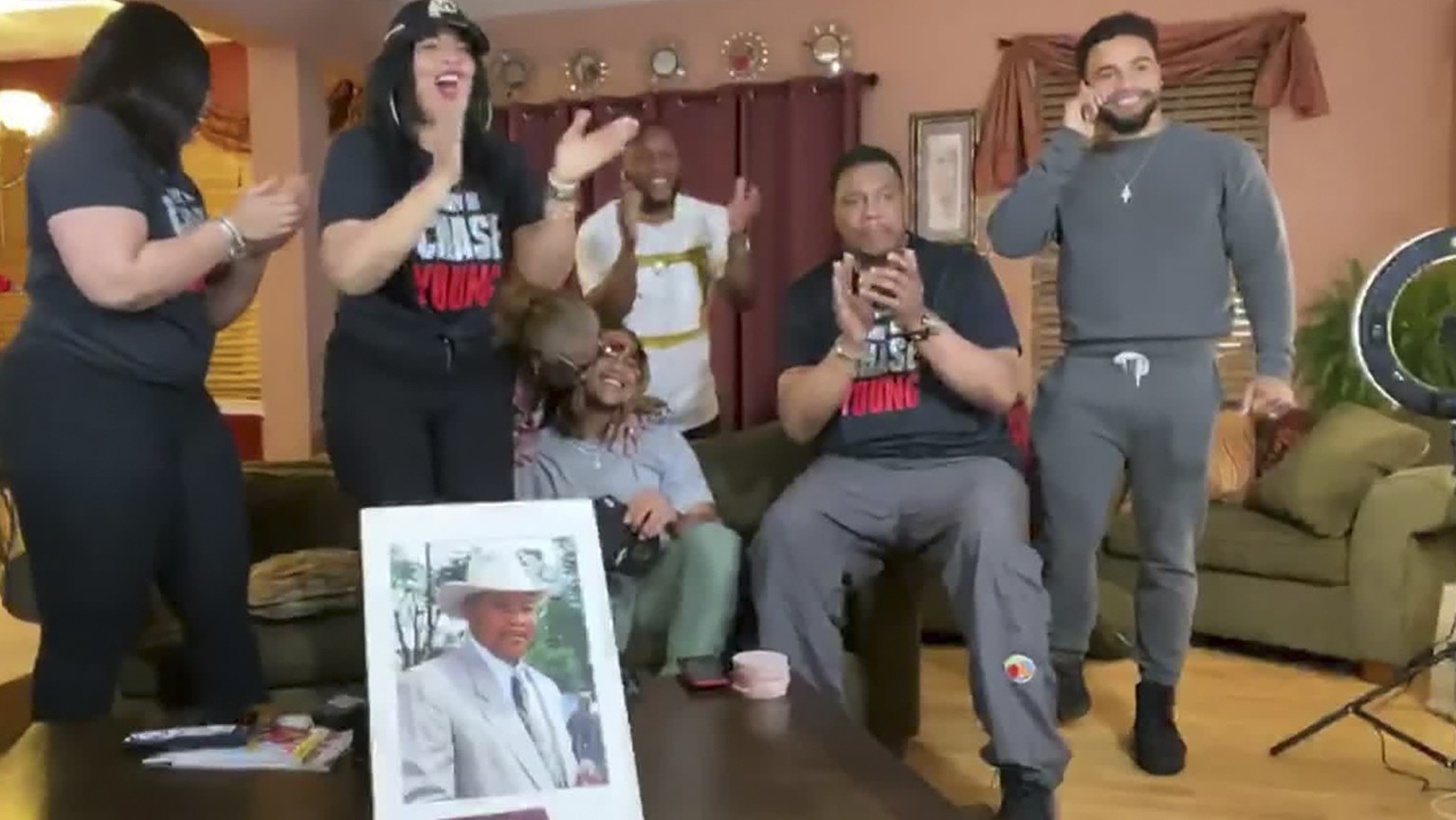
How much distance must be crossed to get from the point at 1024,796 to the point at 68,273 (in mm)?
1574

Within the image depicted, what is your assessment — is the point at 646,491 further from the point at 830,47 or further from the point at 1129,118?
the point at 830,47

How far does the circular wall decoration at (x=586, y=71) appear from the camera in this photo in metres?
5.70

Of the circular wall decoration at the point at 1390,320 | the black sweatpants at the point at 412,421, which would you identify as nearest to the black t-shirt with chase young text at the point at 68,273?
the black sweatpants at the point at 412,421

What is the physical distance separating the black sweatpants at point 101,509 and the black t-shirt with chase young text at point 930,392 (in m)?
1.14

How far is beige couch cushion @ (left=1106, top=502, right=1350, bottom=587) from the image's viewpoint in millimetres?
3541

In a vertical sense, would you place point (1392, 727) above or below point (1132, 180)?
below

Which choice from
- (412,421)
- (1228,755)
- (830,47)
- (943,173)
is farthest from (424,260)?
(830,47)

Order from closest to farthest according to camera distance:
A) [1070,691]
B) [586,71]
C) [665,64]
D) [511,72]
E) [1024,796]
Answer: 1. [1024,796]
2. [1070,691]
3. [665,64]
4. [586,71]
5. [511,72]

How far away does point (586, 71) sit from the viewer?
A: 571cm

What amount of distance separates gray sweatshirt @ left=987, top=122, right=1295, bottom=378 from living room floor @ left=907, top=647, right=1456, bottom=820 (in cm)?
78

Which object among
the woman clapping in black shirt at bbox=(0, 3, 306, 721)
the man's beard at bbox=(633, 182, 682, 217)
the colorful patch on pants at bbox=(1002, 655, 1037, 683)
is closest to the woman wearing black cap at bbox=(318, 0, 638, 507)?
the woman clapping in black shirt at bbox=(0, 3, 306, 721)

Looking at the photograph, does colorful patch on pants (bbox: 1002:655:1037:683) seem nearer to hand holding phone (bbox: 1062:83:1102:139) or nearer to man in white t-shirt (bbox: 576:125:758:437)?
hand holding phone (bbox: 1062:83:1102:139)

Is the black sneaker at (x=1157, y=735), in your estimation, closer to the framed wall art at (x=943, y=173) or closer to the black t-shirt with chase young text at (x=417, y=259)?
the black t-shirt with chase young text at (x=417, y=259)

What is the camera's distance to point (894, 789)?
4.89 feet
